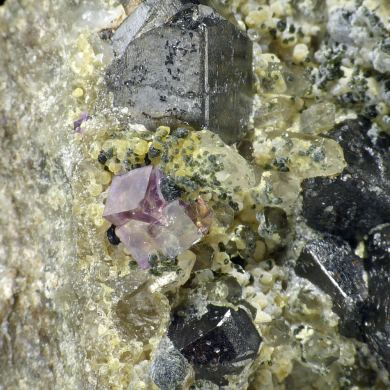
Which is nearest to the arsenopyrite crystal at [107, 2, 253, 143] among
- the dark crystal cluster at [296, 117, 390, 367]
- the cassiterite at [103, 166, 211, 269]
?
the cassiterite at [103, 166, 211, 269]

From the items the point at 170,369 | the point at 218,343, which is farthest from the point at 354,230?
the point at 170,369

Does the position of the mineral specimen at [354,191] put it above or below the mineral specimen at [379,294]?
above

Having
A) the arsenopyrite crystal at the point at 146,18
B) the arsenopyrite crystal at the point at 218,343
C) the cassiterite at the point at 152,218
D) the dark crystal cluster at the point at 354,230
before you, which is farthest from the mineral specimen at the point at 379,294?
the arsenopyrite crystal at the point at 146,18

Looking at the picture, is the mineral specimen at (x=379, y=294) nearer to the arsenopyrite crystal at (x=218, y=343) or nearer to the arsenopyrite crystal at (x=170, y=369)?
the arsenopyrite crystal at (x=218, y=343)

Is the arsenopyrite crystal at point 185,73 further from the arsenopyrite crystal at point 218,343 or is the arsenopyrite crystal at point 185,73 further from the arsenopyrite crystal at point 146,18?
the arsenopyrite crystal at point 218,343

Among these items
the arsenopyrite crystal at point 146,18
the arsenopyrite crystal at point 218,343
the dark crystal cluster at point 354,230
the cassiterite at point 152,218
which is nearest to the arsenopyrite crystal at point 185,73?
the arsenopyrite crystal at point 146,18

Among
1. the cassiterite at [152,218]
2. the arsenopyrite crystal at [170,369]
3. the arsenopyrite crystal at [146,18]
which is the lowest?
the arsenopyrite crystal at [170,369]
